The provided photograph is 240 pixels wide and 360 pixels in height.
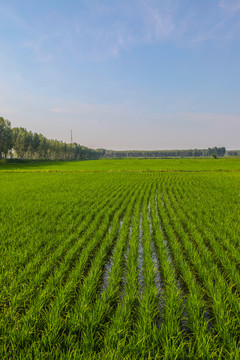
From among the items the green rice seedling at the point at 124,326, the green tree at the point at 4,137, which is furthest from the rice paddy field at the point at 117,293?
the green tree at the point at 4,137

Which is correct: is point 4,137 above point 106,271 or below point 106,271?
above

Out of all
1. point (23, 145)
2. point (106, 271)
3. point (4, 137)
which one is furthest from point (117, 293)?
point (23, 145)

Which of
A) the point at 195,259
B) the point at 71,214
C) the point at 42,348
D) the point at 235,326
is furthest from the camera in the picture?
the point at 71,214

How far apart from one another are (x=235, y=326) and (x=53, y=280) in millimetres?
3654

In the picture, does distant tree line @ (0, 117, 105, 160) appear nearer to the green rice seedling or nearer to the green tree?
the green tree

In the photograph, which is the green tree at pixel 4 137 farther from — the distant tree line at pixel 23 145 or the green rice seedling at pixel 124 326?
the green rice seedling at pixel 124 326

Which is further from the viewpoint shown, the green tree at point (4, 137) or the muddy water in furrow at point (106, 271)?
the green tree at point (4, 137)

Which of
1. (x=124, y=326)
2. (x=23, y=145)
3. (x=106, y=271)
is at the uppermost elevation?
(x=23, y=145)

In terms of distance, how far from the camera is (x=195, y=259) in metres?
5.12

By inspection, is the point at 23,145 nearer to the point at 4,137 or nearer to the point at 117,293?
the point at 4,137

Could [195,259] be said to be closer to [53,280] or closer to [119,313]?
[119,313]

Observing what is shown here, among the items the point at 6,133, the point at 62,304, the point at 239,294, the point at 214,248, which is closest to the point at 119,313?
the point at 62,304

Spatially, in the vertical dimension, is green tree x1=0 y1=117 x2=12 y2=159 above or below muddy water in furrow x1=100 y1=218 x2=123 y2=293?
above

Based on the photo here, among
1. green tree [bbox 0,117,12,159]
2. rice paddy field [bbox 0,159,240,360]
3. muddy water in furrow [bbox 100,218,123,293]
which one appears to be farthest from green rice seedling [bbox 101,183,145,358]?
green tree [bbox 0,117,12,159]
